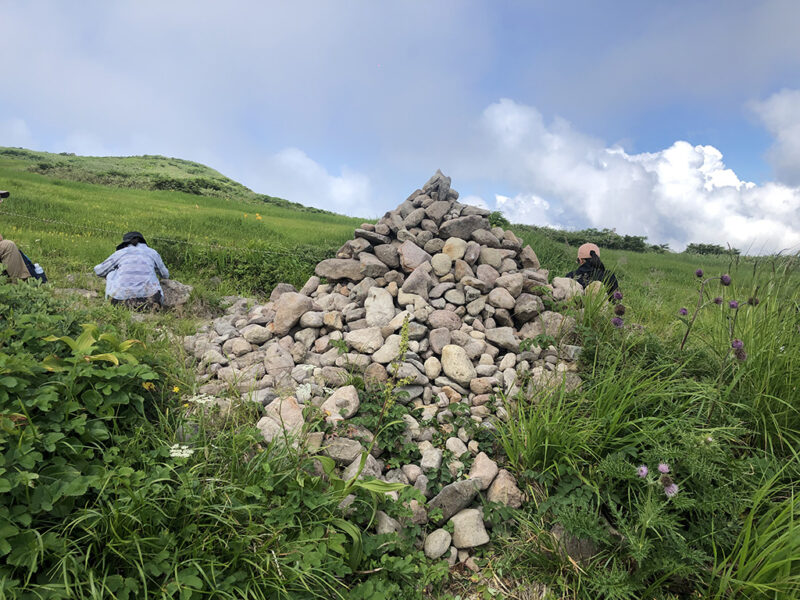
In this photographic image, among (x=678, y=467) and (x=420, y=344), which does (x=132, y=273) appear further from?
(x=678, y=467)

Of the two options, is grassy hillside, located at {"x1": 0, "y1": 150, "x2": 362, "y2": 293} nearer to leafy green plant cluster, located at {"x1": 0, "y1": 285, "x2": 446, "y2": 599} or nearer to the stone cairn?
the stone cairn

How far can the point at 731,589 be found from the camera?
85.0 inches

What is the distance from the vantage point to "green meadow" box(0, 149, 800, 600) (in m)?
1.95

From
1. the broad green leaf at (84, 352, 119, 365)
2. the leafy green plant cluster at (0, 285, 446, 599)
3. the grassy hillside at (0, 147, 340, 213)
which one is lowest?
the leafy green plant cluster at (0, 285, 446, 599)

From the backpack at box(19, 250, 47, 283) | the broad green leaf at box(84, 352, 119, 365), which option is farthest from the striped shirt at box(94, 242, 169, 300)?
the broad green leaf at box(84, 352, 119, 365)

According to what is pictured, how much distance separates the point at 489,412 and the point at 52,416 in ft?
10.0

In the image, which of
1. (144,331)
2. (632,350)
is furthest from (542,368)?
(144,331)

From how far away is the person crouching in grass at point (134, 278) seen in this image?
584cm

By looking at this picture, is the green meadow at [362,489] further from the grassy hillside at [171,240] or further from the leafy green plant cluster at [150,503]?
the grassy hillside at [171,240]

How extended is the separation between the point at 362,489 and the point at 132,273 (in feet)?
17.1

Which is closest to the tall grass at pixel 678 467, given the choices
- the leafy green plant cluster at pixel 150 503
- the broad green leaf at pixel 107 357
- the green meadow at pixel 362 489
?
the green meadow at pixel 362 489

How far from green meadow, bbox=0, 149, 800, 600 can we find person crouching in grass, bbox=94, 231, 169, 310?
211 cm

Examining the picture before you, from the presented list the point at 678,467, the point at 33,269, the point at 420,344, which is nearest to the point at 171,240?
the point at 33,269

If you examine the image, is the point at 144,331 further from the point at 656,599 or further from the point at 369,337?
the point at 656,599
